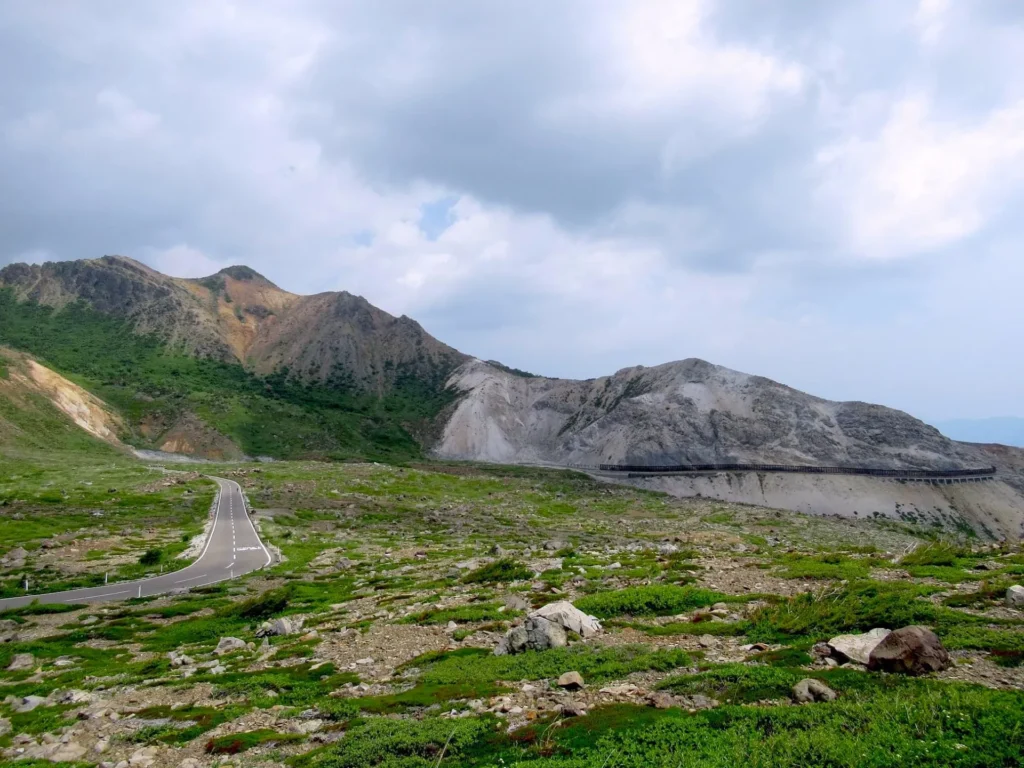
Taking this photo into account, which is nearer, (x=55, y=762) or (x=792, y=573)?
(x=55, y=762)

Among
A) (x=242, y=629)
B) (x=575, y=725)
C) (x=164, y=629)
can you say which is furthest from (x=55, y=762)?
(x=164, y=629)

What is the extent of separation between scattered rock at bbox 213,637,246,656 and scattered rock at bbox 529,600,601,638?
14341mm

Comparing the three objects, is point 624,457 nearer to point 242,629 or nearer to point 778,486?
point 778,486

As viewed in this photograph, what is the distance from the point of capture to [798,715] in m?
11.3

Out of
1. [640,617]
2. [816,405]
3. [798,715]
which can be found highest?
[816,405]

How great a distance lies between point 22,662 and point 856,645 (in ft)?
111

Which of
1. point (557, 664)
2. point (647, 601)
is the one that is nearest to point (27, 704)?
point (557, 664)

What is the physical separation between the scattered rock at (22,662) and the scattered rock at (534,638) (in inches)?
885

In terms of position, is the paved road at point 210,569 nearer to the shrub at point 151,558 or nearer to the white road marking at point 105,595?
the white road marking at point 105,595

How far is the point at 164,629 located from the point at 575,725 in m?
29.3

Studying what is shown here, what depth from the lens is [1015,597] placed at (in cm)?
1866

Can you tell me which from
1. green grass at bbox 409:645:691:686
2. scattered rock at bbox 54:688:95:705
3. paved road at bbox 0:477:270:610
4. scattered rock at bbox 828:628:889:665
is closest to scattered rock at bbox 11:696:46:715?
scattered rock at bbox 54:688:95:705

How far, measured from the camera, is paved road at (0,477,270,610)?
42656 mm

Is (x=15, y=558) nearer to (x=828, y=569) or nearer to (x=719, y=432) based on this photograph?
(x=828, y=569)
